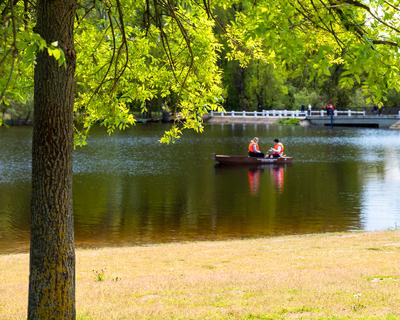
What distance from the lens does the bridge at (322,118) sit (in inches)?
3300

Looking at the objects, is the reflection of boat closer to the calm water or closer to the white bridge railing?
the calm water

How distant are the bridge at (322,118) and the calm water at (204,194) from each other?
109ft

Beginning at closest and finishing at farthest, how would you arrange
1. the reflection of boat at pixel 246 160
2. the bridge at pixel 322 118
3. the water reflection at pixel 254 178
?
the water reflection at pixel 254 178
the reflection of boat at pixel 246 160
the bridge at pixel 322 118

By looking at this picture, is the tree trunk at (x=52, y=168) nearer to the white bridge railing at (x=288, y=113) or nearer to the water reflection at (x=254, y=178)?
the water reflection at (x=254, y=178)

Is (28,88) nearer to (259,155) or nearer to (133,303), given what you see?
(133,303)

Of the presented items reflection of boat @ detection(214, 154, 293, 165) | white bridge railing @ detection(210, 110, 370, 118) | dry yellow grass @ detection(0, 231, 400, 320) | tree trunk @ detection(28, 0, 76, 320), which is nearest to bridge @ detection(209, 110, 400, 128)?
white bridge railing @ detection(210, 110, 370, 118)

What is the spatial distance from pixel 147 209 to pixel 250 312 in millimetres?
17597

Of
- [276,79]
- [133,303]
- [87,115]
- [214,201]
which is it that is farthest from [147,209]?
[276,79]

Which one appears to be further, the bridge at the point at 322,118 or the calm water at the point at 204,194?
the bridge at the point at 322,118

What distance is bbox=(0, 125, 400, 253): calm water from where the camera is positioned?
845 inches

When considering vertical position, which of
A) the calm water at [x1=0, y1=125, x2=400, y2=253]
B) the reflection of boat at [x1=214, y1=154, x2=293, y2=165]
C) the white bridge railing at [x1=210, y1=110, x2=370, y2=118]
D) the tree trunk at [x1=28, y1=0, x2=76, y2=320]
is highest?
the white bridge railing at [x1=210, y1=110, x2=370, y2=118]

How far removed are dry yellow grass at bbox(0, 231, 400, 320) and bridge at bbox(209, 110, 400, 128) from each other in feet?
230

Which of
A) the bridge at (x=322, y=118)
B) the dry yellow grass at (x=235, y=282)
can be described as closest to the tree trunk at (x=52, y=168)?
the dry yellow grass at (x=235, y=282)

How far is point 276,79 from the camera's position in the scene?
91.6 meters
